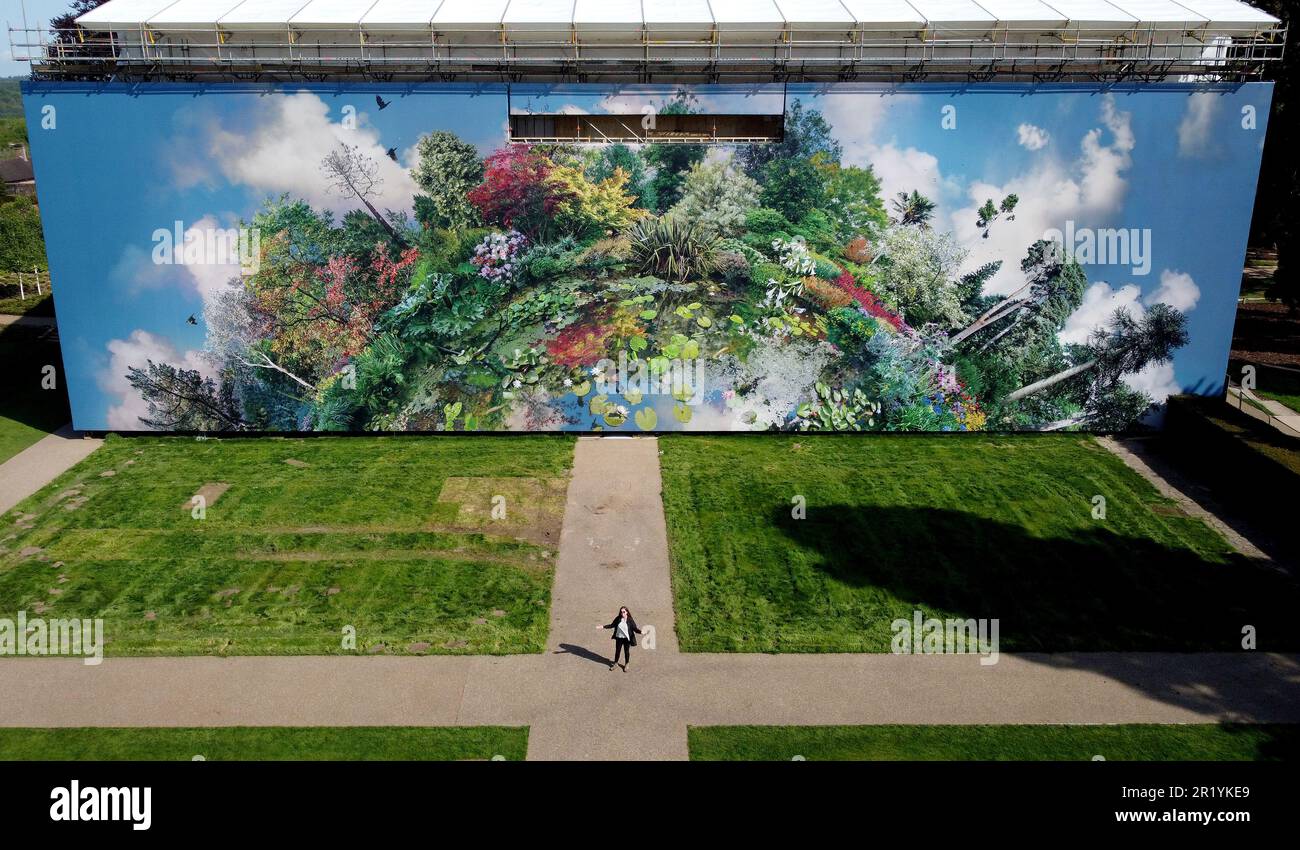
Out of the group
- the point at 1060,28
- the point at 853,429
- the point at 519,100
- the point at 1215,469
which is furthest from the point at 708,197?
the point at 1215,469

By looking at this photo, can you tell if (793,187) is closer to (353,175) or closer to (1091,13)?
(1091,13)

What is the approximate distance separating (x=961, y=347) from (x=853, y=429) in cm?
323

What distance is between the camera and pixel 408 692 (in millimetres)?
15781

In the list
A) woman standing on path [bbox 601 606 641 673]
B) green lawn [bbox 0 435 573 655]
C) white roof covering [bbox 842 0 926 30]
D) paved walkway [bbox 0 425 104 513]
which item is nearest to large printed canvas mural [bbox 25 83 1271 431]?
paved walkway [bbox 0 425 104 513]

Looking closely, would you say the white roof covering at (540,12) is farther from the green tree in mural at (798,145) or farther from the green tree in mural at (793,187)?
the green tree in mural at (793,187)

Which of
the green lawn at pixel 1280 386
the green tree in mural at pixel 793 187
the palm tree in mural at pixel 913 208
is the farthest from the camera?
the green lawn at pixel 1280 386

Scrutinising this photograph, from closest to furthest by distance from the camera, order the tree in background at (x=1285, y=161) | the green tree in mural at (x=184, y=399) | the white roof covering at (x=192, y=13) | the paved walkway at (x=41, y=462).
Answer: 1. the paved walkway at (x=41, y=462)
2. the white roof covering at (x=192, y=13)
3. the green tree in mural at (x=184, y=399)
4. the tree in background at (x=1285, y=161)

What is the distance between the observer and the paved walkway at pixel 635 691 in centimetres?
1515

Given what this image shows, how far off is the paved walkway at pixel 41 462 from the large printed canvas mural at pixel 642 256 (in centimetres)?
91

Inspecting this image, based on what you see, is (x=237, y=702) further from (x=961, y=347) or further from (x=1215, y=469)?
(x=1215, y=469)

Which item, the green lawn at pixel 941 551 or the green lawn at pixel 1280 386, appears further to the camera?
the green lawn at pixel 1280 386

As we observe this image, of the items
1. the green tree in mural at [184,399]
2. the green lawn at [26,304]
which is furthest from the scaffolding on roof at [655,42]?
the green lawn at [26,304]

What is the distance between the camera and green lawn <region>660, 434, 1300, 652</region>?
692 inches

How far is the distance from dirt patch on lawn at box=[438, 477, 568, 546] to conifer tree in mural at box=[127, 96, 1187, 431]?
290cm
